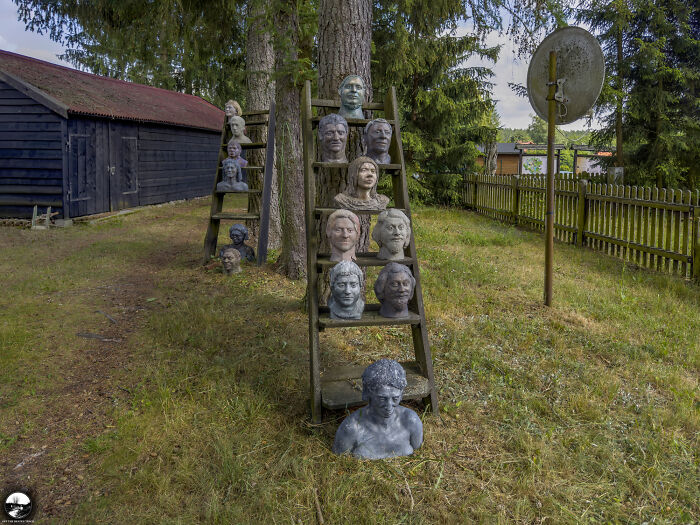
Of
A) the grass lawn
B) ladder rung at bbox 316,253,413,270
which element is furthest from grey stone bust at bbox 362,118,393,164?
the grass lawn

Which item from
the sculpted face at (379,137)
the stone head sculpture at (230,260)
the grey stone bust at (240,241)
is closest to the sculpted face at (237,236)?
the grey stone bust at (240,241)

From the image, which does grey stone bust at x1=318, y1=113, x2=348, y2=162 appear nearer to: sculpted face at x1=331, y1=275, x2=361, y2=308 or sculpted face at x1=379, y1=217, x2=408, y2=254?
sculpted face at x1=379, y1=217, x2=408, y2=254

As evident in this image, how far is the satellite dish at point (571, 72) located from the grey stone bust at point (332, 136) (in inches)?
117

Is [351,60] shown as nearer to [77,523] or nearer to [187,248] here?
[77,523]

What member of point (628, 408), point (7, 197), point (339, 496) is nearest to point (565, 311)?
point (628, 408)

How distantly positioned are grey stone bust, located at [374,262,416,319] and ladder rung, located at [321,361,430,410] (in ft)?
1.46

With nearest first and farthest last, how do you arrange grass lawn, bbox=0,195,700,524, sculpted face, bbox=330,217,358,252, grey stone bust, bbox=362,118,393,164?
grass lawn, bbox=0,195,700,524, sculpted face, bbox=330,217,358,252, grey stone bust, bbox=362,118,393,164

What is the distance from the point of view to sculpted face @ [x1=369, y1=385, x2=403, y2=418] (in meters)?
3.03

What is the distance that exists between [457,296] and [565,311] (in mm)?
1208

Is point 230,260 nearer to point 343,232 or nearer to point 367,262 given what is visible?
point 343,232

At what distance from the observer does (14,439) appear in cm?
340

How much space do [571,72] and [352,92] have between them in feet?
9.31

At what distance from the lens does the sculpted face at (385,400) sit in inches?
119

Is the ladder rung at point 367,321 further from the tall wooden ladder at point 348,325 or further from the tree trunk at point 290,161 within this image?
the tree trunk at point 290,161
